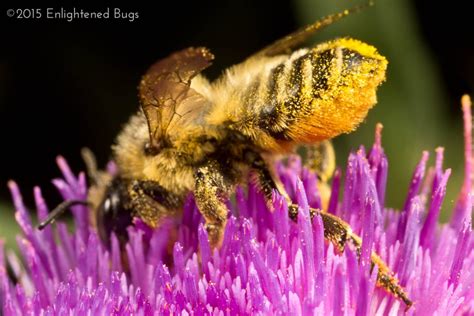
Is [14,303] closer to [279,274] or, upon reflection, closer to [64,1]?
[279,274]

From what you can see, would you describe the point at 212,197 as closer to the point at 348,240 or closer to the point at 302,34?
the point at 348,240

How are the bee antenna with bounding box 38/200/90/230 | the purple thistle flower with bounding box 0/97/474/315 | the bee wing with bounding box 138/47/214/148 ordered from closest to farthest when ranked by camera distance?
the purple thistle flower with bounding box 0/97/474/315 < the bee wing with bounding box 138/47/214/148 < the bee antenna with bounding box 38/200/90/230

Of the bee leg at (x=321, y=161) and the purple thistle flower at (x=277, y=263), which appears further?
the bee leg at (x=321, y=161)

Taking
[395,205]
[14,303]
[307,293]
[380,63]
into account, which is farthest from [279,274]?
[395,205]

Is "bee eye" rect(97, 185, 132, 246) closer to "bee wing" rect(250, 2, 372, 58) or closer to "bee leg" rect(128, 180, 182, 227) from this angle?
"bee leg" rect(128, 180, 182, 227)

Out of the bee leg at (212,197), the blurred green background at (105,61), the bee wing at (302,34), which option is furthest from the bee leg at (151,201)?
the blurred green background at (105,61)

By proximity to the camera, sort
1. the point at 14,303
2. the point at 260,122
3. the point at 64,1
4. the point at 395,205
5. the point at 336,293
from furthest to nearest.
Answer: the point at 64,1
the point at 395,205
the point at 14,303
the point at 260,122
the point at 336,293

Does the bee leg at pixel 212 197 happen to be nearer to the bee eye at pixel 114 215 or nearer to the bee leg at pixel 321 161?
the bee eye at pixel 114 215
